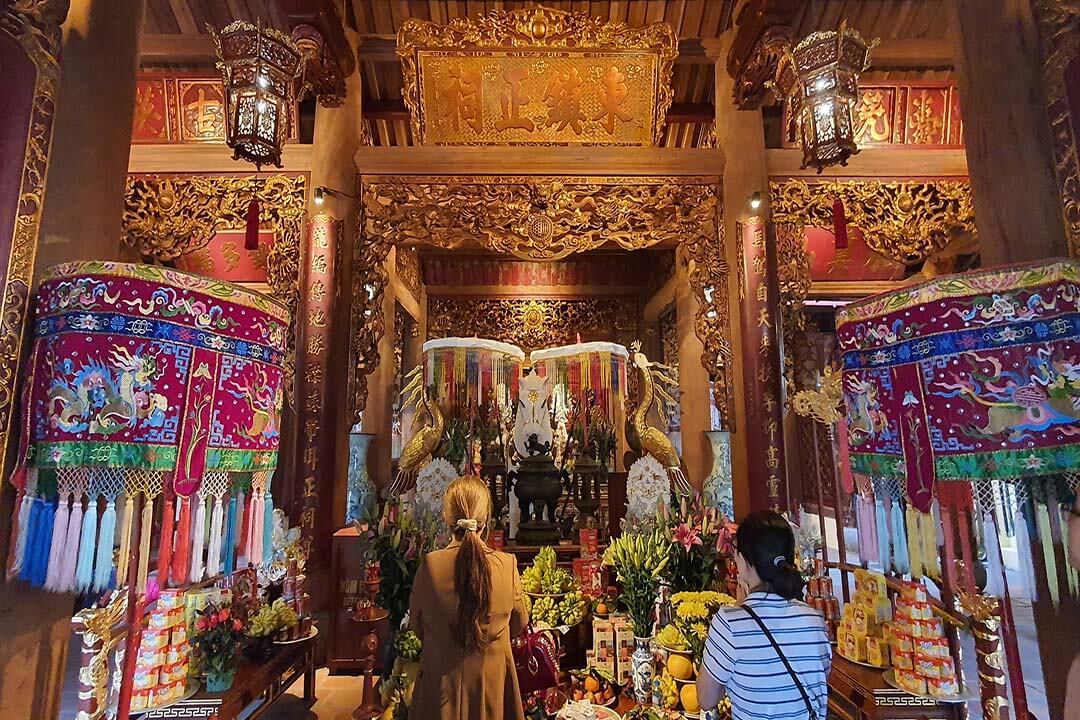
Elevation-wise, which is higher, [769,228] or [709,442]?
[769,228]

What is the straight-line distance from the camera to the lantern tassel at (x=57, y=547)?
1.43m

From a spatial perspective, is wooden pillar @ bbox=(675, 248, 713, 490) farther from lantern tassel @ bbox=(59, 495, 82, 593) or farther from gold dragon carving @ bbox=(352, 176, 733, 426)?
lantern tassel @ bbox=(59, 495, 82, 593)

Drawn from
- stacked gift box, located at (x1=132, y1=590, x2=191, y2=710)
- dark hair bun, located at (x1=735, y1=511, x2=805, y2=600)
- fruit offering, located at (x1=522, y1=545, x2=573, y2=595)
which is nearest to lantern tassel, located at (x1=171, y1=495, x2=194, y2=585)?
stacked gift box, located at (x1=132, y1=590, x2=191, y2=710)

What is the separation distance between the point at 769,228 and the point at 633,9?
2165mm

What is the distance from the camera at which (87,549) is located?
145cm

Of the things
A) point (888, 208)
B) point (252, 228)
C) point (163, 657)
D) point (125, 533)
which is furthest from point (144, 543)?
point (888, 208)

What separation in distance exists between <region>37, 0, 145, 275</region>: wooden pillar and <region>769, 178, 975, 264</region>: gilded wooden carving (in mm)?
3818

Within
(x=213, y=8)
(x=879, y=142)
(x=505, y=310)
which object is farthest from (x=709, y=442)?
Result: (x=213, y=8)

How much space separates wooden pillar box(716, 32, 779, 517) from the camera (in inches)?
146

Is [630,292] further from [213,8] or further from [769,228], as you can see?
[213,8]

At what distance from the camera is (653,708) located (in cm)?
220

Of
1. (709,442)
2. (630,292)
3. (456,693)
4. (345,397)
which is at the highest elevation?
(630,292)

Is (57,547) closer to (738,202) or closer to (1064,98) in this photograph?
(1064,98)

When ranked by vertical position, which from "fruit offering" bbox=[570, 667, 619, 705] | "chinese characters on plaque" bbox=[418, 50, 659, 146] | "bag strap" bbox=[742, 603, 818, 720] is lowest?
"fruit offering" bbox=[570, 667, 619, 705]
